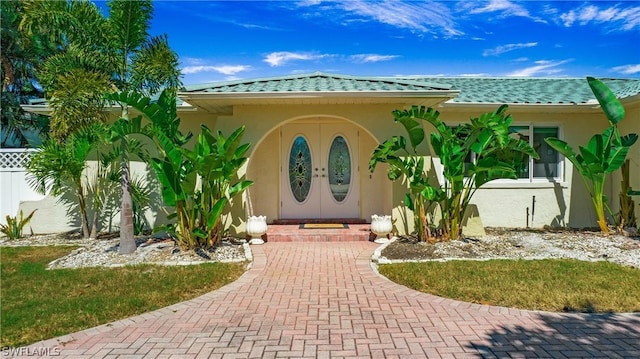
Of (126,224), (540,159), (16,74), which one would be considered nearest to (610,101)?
(540,159)

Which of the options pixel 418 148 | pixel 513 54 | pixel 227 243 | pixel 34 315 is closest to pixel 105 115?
pixel 227 243

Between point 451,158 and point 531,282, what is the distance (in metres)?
3.06

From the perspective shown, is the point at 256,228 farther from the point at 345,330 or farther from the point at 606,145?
the point at 606,145

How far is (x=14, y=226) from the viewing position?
1009 cm

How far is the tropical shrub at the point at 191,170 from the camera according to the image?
24.2 ft

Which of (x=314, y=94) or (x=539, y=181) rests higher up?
(x=314, y=94)

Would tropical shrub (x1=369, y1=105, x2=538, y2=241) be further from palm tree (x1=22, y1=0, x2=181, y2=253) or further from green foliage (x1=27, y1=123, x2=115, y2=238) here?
green foliage (x1=27, y1=123, x2=115, y2=238)

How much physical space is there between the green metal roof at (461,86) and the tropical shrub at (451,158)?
967mm

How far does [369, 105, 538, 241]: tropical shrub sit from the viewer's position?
8.03m

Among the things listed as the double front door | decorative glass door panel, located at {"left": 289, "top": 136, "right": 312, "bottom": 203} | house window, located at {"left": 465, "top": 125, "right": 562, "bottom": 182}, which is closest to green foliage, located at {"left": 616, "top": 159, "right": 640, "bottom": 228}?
house window, located at {"left": 465, "top": 125, "right": 562, "bottom": 182}

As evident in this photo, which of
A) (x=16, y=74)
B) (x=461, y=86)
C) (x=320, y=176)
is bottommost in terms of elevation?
(x=320, y=176)

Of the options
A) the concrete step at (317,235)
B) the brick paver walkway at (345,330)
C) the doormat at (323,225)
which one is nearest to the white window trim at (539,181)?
the concrete step at (317,235)

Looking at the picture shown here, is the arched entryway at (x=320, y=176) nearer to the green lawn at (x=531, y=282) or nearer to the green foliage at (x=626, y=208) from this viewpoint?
the green lawn at (x=531, y=282)

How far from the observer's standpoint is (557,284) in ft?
19.7
